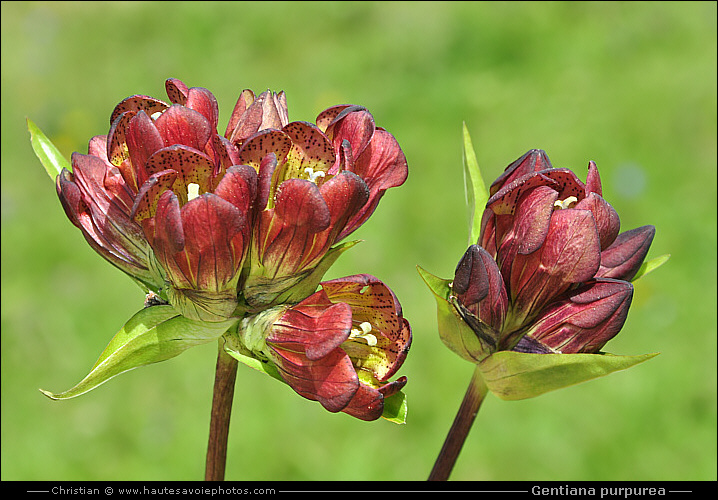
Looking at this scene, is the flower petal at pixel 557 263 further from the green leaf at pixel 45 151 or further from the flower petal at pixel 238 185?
the green leaf at pixel 45 151

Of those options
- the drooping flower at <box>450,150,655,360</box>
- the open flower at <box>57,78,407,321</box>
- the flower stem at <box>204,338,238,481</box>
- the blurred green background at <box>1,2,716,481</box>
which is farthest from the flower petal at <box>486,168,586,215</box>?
the blurred green background at <box>1,2,716,481</box>

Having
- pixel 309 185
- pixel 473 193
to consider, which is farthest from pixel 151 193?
pixel 473 193

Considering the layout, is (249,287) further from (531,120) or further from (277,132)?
(531,120)

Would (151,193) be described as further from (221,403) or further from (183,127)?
(221,403)

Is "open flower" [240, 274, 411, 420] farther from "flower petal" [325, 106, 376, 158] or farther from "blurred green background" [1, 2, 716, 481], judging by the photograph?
"blurred green background" [1, 2, 716, 481]

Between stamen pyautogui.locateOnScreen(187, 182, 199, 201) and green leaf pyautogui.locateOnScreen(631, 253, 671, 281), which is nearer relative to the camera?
stamen pyautogui.locateOnScreen(187, 182, 199, 201)

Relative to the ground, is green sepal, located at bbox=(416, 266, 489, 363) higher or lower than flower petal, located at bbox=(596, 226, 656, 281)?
lower

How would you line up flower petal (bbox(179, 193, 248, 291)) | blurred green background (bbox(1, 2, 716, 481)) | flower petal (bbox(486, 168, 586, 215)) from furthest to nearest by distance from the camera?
blurred green background (bbox(1, 2, 716, 481)) → flower petal (bbox(486, 168, 586, 215)) → flower petal (bbox(179, 193, 248, 291))
